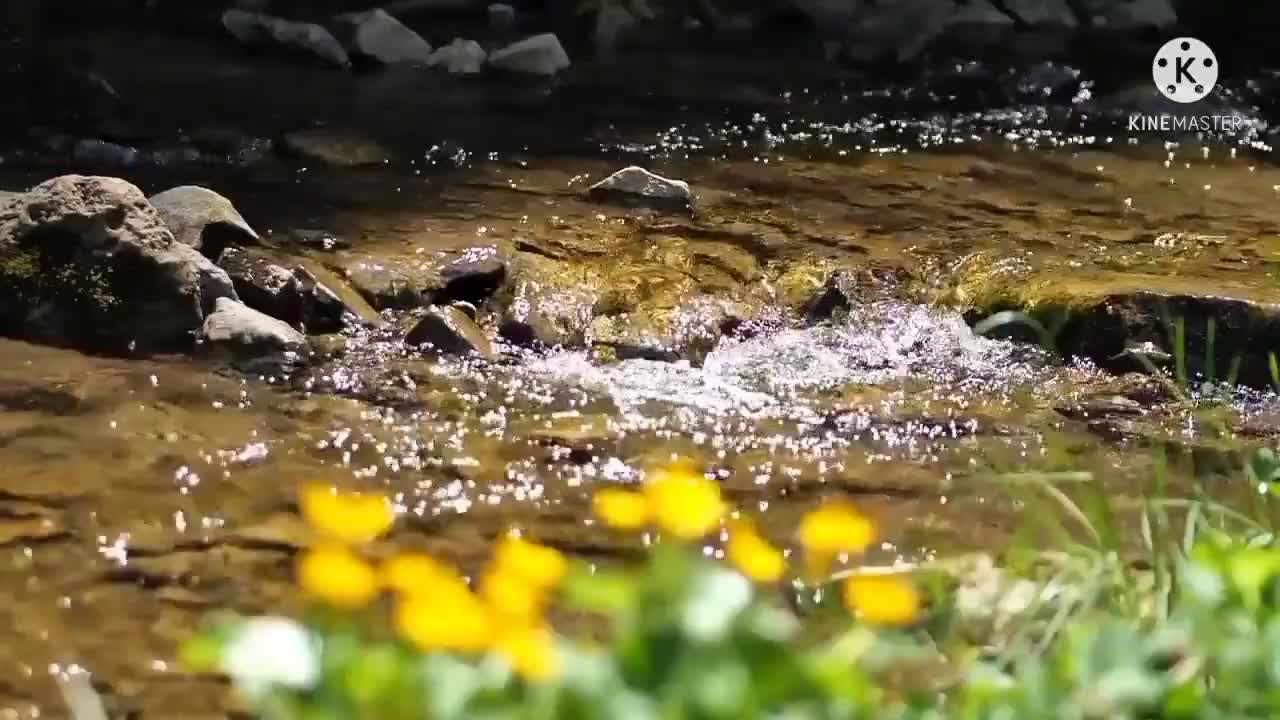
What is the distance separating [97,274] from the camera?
13.3 feet

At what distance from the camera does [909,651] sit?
129cm

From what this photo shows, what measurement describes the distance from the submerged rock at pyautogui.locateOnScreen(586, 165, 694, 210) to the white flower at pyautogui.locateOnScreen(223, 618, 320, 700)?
444cm

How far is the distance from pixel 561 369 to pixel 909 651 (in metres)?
2.69

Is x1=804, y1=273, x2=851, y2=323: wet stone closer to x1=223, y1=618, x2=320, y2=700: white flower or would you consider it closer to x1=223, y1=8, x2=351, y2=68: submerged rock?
x1=223, y1=618, x2=320, y2=700: white flower

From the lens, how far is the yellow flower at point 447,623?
101 cm

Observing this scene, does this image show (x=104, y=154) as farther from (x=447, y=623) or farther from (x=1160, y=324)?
(x=447, y=623)

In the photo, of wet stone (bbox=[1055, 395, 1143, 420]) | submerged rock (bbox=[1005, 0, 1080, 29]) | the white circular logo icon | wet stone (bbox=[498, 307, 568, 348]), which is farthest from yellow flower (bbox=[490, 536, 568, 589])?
submerged rock (bbox=[1005, 0, 1080, 29])

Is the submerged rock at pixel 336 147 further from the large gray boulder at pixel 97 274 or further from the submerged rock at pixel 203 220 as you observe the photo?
the large gray boulder at pixel 97 274

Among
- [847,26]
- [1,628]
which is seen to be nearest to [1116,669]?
[1,628]

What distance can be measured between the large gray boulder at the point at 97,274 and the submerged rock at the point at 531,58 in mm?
3988

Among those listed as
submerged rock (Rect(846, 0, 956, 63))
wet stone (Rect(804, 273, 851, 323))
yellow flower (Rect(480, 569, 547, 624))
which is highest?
submerged rock (Rect(846, 0, 956, 63))

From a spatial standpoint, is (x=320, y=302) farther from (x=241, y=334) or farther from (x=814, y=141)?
(x=814, y=141)

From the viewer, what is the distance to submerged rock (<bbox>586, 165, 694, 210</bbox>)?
17.9 ft

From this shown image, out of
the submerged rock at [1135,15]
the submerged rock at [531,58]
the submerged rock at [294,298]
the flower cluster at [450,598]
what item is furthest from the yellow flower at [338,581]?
the submerged rock at [1135,15]
